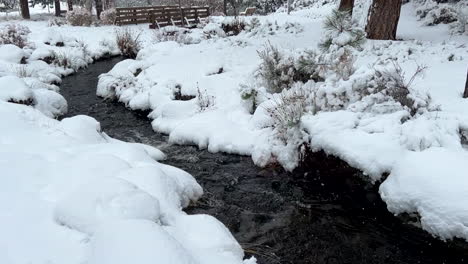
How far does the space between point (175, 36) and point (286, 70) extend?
7.11m

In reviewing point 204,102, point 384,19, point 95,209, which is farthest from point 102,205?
point 384,19

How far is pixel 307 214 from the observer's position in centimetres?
419

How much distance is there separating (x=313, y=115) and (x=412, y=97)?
1267 mm

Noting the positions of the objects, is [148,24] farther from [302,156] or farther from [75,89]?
[302,156]

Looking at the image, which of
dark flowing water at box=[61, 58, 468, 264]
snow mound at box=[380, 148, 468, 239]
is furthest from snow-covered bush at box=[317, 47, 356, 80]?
snow mound at box=[380, 148, 468, 239]

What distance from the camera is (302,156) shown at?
5.11 m

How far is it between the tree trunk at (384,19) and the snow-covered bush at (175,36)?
576cm

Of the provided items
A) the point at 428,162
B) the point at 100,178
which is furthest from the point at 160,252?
the point at 428,162

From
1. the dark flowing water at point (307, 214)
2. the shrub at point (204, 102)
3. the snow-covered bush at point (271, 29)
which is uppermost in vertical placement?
the snow-covered bush at point (271, 29)

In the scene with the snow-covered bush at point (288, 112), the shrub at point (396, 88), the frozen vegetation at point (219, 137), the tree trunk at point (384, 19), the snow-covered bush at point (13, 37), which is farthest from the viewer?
the snow-covered bush at point (13, 37)

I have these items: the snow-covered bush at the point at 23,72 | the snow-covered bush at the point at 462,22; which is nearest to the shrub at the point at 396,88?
the snow-covered bush at the point at 462,22

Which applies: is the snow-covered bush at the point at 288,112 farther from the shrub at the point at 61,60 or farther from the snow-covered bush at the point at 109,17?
the snow-covered bush at the point at 109,17

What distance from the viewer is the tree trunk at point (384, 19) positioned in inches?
326

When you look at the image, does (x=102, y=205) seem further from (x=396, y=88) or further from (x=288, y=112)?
(x=396, y=88)
